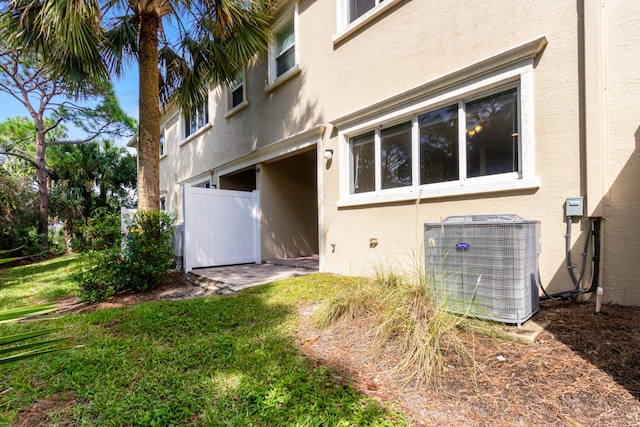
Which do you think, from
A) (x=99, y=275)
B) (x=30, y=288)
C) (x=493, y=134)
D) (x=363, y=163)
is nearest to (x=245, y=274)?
(x=99, y=275)

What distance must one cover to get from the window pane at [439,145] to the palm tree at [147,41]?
15.0ft

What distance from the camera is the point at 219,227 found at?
8.09 metres

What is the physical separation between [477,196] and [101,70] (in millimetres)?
8208

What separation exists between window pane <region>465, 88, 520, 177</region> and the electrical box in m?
0.77

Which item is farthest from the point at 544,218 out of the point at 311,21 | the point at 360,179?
the point at 311,21

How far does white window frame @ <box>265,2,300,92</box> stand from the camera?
293 inches

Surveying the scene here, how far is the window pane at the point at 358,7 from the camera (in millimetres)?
5945

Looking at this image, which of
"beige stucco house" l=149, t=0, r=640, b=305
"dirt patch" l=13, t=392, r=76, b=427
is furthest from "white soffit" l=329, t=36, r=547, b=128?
"dirt patch" l=13, t=392, r=76, b=427

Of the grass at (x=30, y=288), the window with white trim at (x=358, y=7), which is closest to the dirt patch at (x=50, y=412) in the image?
the grass at (x=30, y=288)

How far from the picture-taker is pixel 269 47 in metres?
8.37

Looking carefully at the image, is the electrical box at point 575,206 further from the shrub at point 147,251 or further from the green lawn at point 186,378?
the shrub at point 147,251

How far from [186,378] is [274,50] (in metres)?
8.35

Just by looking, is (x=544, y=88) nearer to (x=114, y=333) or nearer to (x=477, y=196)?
(x=477, y=196)

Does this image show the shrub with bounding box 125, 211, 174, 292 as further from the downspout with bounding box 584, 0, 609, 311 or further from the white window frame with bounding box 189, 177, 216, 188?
the downspout with bounding box 584, 0, 609, 311
